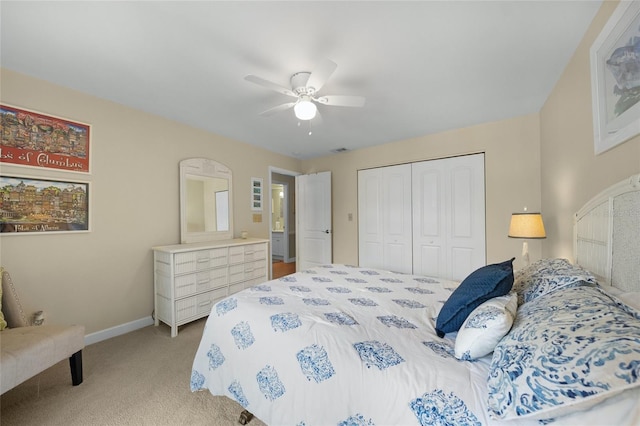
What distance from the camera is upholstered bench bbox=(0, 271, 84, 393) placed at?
1.41m

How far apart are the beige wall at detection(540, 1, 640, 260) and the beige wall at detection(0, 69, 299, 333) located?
384 cm

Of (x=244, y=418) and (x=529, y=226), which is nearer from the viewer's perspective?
(x=244, y=418)

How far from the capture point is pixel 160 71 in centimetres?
205

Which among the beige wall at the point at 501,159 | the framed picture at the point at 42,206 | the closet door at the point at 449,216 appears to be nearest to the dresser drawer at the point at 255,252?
the framed picture at the point at 42,206

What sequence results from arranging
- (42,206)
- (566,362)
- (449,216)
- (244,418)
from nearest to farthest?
(566,362) → (244,418) → (42,206) → (449,216)

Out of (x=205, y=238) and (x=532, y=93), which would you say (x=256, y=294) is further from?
(x=532, y=93)

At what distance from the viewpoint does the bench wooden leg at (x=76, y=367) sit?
1.83m

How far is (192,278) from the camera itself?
2789 millimetres

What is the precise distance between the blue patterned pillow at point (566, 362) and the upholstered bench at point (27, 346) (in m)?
2.38

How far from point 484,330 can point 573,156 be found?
1.78 metres

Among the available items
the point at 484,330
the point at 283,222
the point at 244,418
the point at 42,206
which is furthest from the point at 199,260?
the point at 283,222

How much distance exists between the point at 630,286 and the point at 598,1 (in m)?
1.57

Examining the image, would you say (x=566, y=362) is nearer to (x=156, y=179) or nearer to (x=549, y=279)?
(x=549, y=279)

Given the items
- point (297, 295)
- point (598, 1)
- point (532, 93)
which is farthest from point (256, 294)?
point (532, 93)
